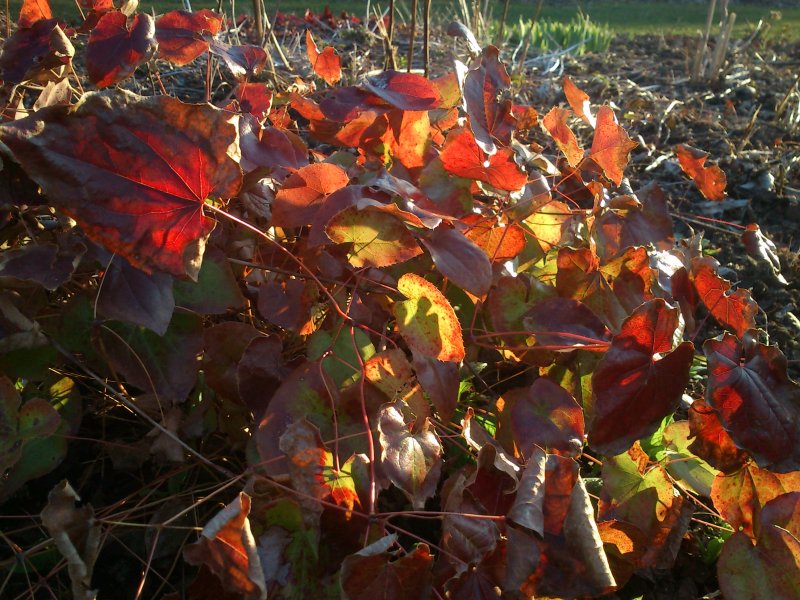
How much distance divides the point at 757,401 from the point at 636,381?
0.44 ft

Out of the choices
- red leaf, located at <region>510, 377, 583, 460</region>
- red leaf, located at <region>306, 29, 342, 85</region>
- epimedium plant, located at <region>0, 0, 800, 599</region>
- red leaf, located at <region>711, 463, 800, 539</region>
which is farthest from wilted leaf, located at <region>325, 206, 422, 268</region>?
red leaf, located at <region>306, 29, 342, 85</region>

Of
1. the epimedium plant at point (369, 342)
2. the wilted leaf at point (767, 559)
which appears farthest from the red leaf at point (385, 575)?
the wilted leaf at point (767, 559)

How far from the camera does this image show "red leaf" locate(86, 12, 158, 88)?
86cm

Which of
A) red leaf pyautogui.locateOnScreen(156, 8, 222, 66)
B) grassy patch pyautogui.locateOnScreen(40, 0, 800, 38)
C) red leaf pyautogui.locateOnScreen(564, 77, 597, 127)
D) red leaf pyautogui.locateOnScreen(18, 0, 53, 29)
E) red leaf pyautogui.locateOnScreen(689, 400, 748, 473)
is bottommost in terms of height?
grassy patch pyautogui.locateOnScreen(40, 0, 800, 38)

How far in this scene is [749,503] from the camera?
0.81m

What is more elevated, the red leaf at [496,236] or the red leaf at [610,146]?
the red leaf at [610,146]

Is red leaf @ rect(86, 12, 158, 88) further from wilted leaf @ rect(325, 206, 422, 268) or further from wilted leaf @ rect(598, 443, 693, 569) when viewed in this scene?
wilted leaf @ rect(598, 443, 693, 569)

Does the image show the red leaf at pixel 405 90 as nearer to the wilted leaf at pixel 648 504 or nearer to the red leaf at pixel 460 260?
the red leaf at pixel 460 260

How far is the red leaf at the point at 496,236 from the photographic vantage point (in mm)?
933

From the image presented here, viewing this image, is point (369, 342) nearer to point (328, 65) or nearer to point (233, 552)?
point (233, 552)

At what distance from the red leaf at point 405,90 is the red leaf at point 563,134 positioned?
0.19 meters

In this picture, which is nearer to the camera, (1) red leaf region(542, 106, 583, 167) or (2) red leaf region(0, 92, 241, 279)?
(2) red leaf region(0, 92, 241, 279)

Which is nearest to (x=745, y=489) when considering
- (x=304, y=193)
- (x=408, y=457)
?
(x=408, y=457)

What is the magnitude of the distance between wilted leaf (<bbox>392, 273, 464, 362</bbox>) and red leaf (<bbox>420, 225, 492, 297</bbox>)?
0.03m
